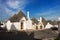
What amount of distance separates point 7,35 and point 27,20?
76.7 ft

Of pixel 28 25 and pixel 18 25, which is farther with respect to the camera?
pixel 28 25

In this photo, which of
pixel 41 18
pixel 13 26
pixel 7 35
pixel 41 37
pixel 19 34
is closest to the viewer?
pixel 7 35

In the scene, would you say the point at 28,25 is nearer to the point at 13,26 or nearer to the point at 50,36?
the point at 13,26

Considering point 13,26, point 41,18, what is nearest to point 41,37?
point 13,26

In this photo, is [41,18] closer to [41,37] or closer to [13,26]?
[13,26]

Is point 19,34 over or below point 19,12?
below

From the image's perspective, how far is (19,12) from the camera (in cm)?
3225

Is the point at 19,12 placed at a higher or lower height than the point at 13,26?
higher

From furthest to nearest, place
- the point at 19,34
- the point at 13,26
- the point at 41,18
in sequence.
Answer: the point at 41,18 < the point at 13,26 < the point at 19,34

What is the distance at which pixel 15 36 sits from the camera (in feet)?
29.9

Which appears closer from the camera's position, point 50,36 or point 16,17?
point 50,36

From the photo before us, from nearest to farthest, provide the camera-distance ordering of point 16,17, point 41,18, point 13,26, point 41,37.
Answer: point 41,37
point 13,26
point 16,17
point 41,18

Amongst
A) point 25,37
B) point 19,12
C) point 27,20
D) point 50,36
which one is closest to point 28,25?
point 27,20

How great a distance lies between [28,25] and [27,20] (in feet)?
4.15
